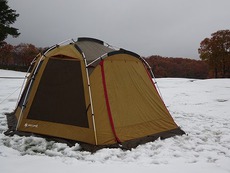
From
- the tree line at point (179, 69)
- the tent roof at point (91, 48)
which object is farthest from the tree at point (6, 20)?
the tree line at point (179, 69)

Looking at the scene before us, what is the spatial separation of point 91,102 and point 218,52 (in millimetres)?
40989

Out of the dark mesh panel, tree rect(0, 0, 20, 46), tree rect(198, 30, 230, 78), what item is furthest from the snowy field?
tree rect(198, 30, 230, 78)

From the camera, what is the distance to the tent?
5750 millimetres

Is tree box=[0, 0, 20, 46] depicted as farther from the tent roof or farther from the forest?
the forest

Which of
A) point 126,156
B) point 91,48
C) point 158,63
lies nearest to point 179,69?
point 158,63

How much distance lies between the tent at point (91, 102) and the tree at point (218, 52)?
38705 millimetres

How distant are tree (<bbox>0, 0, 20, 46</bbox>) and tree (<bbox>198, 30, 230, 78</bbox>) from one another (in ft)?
105

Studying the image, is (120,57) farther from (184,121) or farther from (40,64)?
(184,121)

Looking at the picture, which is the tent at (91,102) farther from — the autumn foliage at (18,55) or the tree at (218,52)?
the autumn foliage at (18,55)

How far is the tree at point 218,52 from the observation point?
41.4m

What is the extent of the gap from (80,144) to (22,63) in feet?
226

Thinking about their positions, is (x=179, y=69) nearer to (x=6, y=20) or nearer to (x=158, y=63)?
(x=158, y=63)

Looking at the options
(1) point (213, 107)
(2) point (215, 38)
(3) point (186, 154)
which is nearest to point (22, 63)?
(2) point (215, 38)

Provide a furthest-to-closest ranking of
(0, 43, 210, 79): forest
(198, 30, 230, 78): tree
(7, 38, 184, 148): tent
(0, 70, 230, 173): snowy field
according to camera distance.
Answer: (0, 43, 210, 79): forest
(198, 30, 230, 78): tree
(7, 38, 184, 148): tent
(0, 70, 230, 173): snowy field
